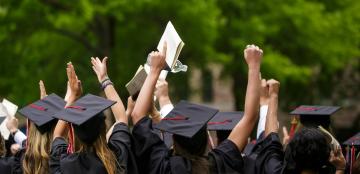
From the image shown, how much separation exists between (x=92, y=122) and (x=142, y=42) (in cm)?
1426

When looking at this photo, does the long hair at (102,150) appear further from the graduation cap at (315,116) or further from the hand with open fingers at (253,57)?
the graduation cap at (315,116)

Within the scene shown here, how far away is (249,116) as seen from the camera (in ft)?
17.2

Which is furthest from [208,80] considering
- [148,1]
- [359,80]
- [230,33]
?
[148,1]

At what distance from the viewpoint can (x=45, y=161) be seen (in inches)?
227

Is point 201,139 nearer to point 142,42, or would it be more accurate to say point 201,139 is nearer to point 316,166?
point 316,166

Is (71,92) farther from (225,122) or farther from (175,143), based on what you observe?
(225,122)

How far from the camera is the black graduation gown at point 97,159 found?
505 centimetres

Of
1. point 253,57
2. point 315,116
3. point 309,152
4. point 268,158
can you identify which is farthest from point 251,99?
point 315,116

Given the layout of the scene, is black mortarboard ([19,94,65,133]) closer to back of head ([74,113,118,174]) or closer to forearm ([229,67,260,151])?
back of head ([74,113,118,174])

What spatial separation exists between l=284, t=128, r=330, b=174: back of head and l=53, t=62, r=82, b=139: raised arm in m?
1.59

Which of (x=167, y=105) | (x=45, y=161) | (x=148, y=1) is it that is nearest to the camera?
(x=45, y=161)

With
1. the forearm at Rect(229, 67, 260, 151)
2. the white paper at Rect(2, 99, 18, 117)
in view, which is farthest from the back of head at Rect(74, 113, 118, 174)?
the white paper at Rect(2, 99, 18, 117)

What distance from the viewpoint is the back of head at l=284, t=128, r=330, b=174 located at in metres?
4.81

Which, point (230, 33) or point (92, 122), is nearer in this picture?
point (92, 122)
